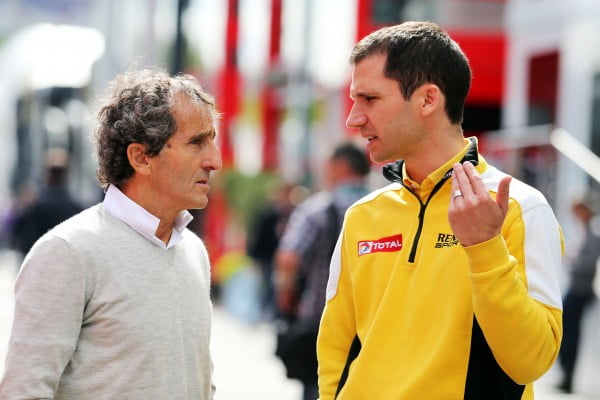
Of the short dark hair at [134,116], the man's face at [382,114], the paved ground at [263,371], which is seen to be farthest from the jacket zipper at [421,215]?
the paved ground at [263,371]

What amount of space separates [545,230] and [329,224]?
3.44 metres

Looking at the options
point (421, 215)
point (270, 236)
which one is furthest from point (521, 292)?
point (270, 236)

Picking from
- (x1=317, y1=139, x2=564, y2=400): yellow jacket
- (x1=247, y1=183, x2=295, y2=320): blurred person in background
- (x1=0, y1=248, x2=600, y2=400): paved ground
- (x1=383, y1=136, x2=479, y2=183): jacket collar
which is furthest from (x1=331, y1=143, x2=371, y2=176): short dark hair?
(x1=247, y1=183, x2=295, y2=320): blurred person in background

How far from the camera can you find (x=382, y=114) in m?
3.46

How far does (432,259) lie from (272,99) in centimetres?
2609

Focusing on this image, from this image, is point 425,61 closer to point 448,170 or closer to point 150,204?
point 448,170

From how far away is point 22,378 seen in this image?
10.6ft

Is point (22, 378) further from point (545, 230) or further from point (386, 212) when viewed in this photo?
point (545, 230)

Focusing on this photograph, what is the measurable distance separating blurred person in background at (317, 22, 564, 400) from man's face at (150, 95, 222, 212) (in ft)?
1.52

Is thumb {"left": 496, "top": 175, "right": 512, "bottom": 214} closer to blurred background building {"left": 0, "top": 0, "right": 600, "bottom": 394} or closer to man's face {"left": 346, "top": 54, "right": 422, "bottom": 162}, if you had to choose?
man's face {"left": 346, "top": 54, "right": 422, "bottom": 162}

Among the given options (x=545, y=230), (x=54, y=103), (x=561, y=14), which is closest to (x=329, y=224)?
(x=545, y=230)

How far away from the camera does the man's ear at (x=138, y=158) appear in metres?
3.60

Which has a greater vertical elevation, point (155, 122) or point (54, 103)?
point (155, 122)

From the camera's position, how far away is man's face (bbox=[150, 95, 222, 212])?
3.61m
